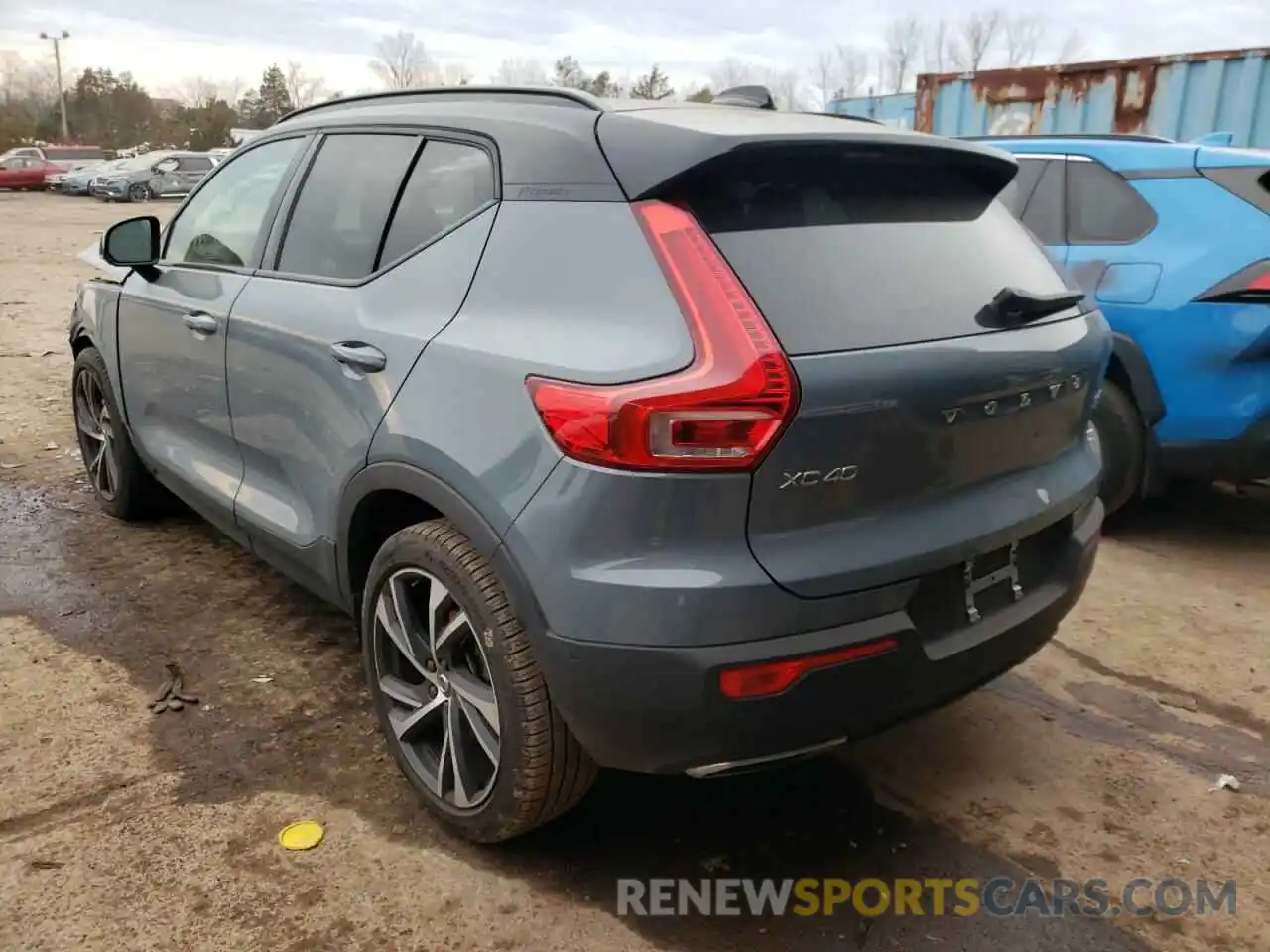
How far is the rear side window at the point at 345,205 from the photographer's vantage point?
2770 mm

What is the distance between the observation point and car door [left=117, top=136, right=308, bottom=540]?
10.9 ft

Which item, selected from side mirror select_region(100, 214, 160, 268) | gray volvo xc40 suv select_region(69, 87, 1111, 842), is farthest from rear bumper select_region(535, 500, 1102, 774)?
side mirror select_region(100, 214, 160, 268)

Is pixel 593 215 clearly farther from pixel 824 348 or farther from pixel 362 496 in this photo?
pixel 362 496

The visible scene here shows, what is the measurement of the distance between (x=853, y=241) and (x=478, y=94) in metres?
1.12

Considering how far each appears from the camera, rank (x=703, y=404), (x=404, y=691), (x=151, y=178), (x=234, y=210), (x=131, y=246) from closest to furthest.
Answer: (x=703, y=404), (x=404, y=691), (x=234, y=210), (x=131, y=246), (x=151, y=178)

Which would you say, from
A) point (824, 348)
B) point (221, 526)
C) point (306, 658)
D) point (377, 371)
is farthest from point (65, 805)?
point (824, 348)

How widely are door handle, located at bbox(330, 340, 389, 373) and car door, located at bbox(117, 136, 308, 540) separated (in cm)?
81

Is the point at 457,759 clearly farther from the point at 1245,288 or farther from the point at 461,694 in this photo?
the point at 1245,288

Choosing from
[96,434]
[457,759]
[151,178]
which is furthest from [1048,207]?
[151,178]

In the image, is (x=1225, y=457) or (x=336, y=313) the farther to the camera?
(x=1225, y=457)

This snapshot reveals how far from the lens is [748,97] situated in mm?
2889

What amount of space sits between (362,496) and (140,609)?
1693 millimetres

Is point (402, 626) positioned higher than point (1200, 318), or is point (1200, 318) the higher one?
point (1200, 318)

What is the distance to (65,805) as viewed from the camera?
2.63 metres
